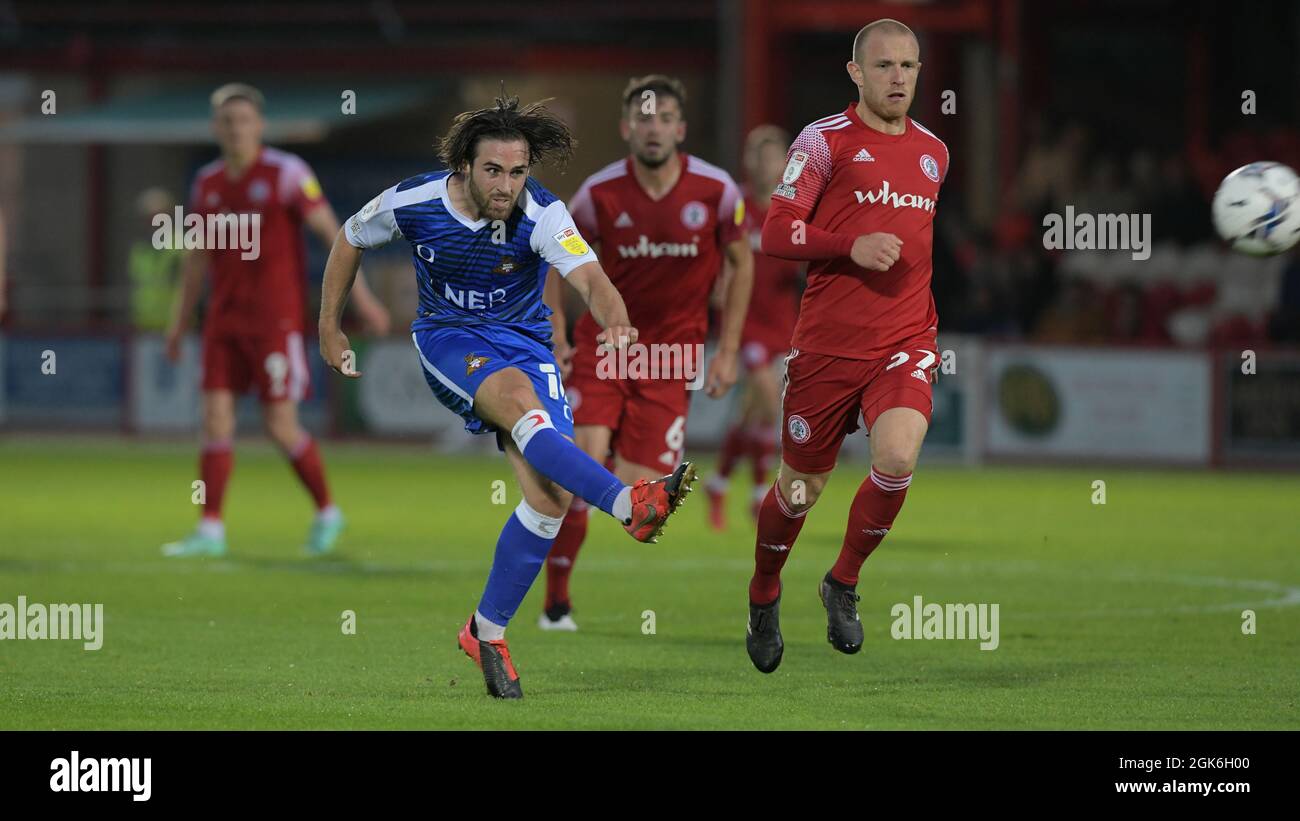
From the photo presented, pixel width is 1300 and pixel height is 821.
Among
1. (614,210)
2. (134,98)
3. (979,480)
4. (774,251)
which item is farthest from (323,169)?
(774,251)

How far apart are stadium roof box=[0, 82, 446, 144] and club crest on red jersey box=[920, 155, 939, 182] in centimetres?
1865

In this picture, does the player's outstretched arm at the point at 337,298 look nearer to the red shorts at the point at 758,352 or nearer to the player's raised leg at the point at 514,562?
the player's raised leg at the point at 514,562

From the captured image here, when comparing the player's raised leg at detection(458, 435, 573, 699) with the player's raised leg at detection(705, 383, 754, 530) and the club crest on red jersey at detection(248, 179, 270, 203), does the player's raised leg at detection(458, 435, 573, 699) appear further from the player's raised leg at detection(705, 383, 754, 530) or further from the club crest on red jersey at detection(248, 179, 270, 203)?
the player's raised leg at detection(705, 383, 754, 530)

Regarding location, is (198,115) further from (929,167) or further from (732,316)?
(929,167)

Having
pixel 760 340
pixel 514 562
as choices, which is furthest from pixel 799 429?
pixel 760 340

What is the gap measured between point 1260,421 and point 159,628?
467 inches

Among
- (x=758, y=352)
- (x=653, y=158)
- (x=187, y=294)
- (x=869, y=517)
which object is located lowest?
(x=869, y=517)

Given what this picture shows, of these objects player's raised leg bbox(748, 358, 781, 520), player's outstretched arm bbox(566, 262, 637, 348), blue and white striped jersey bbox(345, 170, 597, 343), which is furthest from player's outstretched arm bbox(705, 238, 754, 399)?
player's raised leg bbox(748, 358, 781, 520)

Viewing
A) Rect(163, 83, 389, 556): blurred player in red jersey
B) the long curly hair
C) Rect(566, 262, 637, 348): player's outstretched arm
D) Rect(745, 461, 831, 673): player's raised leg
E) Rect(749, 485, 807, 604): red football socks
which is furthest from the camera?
Rect(163, 83, 389, 556): blurred player in red jersey

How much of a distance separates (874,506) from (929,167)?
1267 mm

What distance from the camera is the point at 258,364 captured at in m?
12.1

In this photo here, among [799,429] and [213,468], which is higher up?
[799,429]

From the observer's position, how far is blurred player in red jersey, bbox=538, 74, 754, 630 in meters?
9.38

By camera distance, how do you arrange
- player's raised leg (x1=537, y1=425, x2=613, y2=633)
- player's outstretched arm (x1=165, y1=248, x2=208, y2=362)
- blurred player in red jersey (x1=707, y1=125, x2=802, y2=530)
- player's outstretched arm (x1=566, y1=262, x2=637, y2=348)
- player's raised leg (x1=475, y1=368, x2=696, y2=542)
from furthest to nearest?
blurred player in red jersey (x1=707, y1=125, x2=802, y2=530) < player's outstretched arm (x1=165, y1=248, x2=208, y2=362) < player's raised leg (x1=537, y1=425, x2=613, y2=633) < player's outstretched arm (x1=566, y1=262, x2=637, y2=348) < player's raised leg (x1=475, y1=368, x2=696, y2=542)
